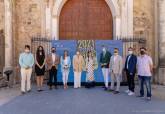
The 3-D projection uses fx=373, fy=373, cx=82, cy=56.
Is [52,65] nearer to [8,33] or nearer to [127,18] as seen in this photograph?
[8,33]

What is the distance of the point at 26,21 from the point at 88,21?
3.04m

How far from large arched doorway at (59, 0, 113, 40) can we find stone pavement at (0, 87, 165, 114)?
451cm

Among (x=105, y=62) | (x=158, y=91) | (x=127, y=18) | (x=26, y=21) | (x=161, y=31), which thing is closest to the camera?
(x=158, y=91)

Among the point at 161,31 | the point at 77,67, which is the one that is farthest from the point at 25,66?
the point at 161,31

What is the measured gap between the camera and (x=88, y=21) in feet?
60.7

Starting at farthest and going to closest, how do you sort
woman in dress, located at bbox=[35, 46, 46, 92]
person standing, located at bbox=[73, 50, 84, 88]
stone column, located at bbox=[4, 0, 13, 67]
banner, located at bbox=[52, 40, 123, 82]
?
stone column, located at bbox=[4, 0, 13, 67]
banner, located at bbox=[52, 40, 123, 82]
person standing, located at bbox=[73, 50, 84, 88]
woman in dress, located at bbox=[35, 46, 46, 92]

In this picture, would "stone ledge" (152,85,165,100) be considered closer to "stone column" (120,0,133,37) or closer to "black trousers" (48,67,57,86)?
"stone column" (120,0,133,37)

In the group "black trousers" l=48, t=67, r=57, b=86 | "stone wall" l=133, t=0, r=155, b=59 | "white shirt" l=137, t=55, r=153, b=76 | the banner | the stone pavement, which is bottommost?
the stone pavement

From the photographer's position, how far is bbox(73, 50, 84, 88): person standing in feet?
51.6

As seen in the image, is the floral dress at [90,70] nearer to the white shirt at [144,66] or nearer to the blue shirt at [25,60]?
the blue shirt at [25,60]

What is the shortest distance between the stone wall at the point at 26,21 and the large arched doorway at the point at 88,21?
49.5 inches

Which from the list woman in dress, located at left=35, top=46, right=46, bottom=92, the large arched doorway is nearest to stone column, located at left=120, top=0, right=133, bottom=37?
the large arched doorway

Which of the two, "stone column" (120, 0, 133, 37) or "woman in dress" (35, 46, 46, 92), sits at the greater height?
"stone column" (120, 0, 133, 37)

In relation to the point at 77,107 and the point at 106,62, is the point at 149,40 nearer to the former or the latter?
the point at 106,62
